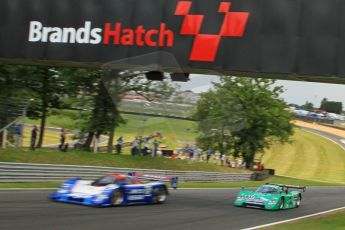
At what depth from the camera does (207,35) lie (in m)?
15.1

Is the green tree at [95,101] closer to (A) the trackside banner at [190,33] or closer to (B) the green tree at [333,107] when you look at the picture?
(A) the trackside banner at [190,33]

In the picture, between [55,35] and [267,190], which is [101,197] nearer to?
[55,35]

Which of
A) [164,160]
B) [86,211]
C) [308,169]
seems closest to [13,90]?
[164,160]

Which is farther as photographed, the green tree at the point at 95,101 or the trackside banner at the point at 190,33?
the green tree at the point at 95,101

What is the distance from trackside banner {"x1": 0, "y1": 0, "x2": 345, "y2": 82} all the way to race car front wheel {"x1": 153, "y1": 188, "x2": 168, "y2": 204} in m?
3.85

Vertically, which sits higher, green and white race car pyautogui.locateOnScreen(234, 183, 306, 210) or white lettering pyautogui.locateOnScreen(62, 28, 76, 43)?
white lettering pyautogui.locateOnScreen(62, 28, 76, 43)

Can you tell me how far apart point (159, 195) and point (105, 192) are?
9.03ft

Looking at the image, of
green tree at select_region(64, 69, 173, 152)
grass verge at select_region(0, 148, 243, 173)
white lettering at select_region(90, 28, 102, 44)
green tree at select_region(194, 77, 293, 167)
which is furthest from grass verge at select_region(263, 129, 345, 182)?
white lettering at select_region(90, 28, 102, 44)

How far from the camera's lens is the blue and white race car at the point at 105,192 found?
14102mm

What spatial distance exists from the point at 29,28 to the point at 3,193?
5.28 m

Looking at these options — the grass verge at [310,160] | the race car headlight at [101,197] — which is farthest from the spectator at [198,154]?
the race car headlight at [101,197]

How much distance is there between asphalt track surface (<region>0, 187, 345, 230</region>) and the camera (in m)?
10.7

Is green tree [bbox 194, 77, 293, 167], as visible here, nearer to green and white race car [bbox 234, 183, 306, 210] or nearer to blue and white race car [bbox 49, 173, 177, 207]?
green and white race car [bbox 234, 183, 306, 210]

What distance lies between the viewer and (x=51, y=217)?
37.1ft
